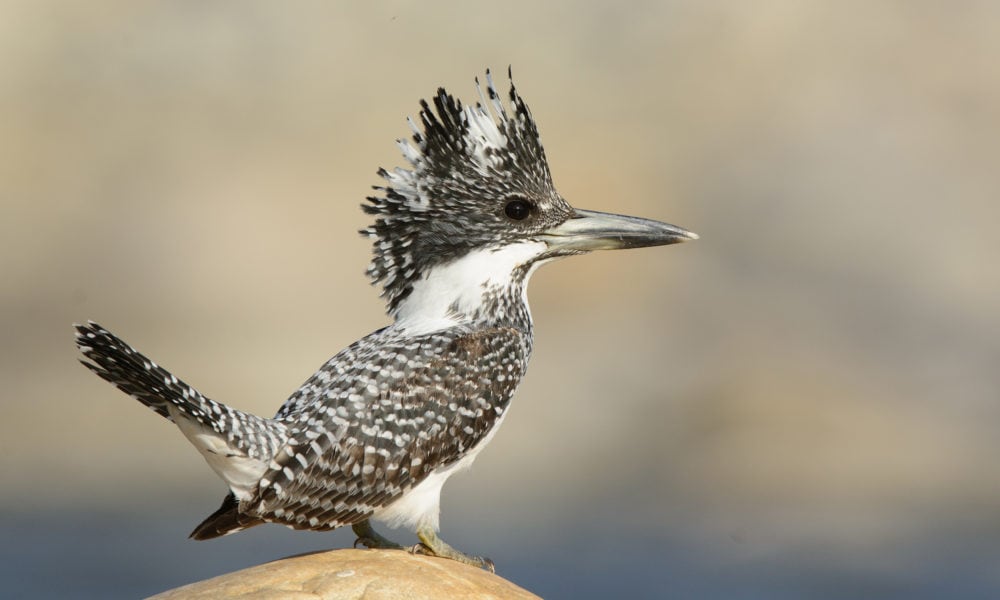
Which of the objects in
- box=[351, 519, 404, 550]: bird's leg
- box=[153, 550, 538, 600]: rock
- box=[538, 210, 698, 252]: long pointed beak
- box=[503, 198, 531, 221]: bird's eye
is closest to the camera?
box=[153, 550, 538, 600]: rock

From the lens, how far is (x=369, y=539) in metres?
7.39

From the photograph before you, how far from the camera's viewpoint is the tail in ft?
19.3

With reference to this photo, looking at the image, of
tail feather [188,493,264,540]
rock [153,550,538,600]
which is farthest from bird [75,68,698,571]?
rock [153,550,538,600]

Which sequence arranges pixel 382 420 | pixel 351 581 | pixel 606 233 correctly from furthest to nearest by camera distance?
pixel 606 233 < pixel 382 420 < pixel 351 581

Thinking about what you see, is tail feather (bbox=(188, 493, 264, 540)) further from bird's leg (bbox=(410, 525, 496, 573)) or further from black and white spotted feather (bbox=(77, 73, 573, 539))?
bird's leg (bbox=(410, 525, 496, 573))

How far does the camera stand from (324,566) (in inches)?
251

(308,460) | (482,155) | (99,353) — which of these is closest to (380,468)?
(308,460)

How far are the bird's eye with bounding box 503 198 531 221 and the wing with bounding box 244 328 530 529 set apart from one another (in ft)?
2.34

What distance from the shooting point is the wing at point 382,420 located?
641cm

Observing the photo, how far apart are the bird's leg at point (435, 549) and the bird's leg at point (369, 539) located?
0.35 m

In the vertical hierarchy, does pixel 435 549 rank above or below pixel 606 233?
below

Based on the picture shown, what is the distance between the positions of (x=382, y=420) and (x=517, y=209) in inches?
64.2

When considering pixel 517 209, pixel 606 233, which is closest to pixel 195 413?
pixel 517 209

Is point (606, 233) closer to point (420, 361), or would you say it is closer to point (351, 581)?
point (420, 361)
